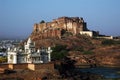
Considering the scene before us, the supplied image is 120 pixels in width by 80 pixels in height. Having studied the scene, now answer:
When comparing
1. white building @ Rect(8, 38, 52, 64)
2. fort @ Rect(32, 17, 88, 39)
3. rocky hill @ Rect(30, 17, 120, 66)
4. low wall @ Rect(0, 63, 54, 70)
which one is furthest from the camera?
fort @ Rect(32, 17, 88, 39)

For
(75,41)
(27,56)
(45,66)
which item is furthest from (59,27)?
(45,66)

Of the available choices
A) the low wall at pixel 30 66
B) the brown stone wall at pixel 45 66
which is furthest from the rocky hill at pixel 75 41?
the low wall at pixel 30 66

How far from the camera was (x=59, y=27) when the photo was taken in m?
106

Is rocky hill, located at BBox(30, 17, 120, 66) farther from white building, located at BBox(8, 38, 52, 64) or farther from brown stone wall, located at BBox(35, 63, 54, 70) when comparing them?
brown stone wall, located at BBox(35, 63, 54, 70)

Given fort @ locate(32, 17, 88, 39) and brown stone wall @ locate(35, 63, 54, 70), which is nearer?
brown stone wall @ locate(35, 63, 54, 70)

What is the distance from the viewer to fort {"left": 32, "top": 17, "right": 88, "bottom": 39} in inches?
4001

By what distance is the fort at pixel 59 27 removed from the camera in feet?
333

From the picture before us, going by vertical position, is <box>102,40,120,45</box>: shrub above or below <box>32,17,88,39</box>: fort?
below

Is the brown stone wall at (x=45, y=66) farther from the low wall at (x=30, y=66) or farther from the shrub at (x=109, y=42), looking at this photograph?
the shrub at (x=109, y=42)

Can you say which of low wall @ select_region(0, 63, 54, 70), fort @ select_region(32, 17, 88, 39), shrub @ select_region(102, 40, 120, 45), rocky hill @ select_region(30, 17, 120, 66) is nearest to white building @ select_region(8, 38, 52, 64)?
low wall @ select_region(0, 63, 54, 70)

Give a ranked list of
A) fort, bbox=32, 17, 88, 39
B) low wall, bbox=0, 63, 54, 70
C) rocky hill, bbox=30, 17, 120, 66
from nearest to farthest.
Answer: low wall, bbox=0, 63, 54, 70 → rocky hill, bbox=30, 17, 120, 66 → fort, bbox=32, 17, 88, 39

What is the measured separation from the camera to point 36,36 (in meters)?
104

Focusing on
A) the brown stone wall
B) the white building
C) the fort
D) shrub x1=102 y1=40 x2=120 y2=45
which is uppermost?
the fort

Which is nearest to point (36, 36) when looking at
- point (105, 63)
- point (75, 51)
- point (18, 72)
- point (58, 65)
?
point (75, 51)
